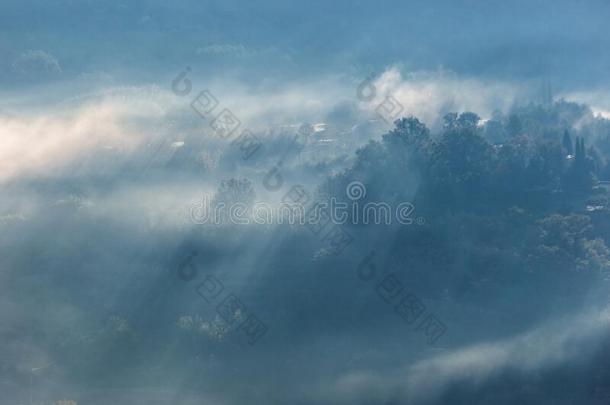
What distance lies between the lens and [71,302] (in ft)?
98.9

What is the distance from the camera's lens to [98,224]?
3416 centimetres

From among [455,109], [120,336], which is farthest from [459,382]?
[455,109]

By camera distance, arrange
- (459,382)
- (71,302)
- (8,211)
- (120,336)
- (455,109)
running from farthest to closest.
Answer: (455,109)
(8,211)
(71,302)
(120,336)
(459,382)

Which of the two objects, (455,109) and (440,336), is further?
(455,109)

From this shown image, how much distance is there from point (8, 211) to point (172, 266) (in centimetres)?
1166

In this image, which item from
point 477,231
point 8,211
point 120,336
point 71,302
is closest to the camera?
point 120,336

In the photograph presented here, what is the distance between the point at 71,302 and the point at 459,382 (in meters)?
16.7

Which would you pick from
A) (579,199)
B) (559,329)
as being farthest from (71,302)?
(579,199)

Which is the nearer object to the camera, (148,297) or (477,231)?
(148,297)

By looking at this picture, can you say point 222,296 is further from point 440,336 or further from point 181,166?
point 181,166

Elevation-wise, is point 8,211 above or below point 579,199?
above

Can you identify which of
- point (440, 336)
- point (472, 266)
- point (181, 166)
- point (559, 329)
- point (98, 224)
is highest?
point (181, 166)

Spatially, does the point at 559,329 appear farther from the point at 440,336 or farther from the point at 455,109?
the point at 455,109

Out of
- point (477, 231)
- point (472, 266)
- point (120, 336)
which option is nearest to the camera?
point (120, 336)
